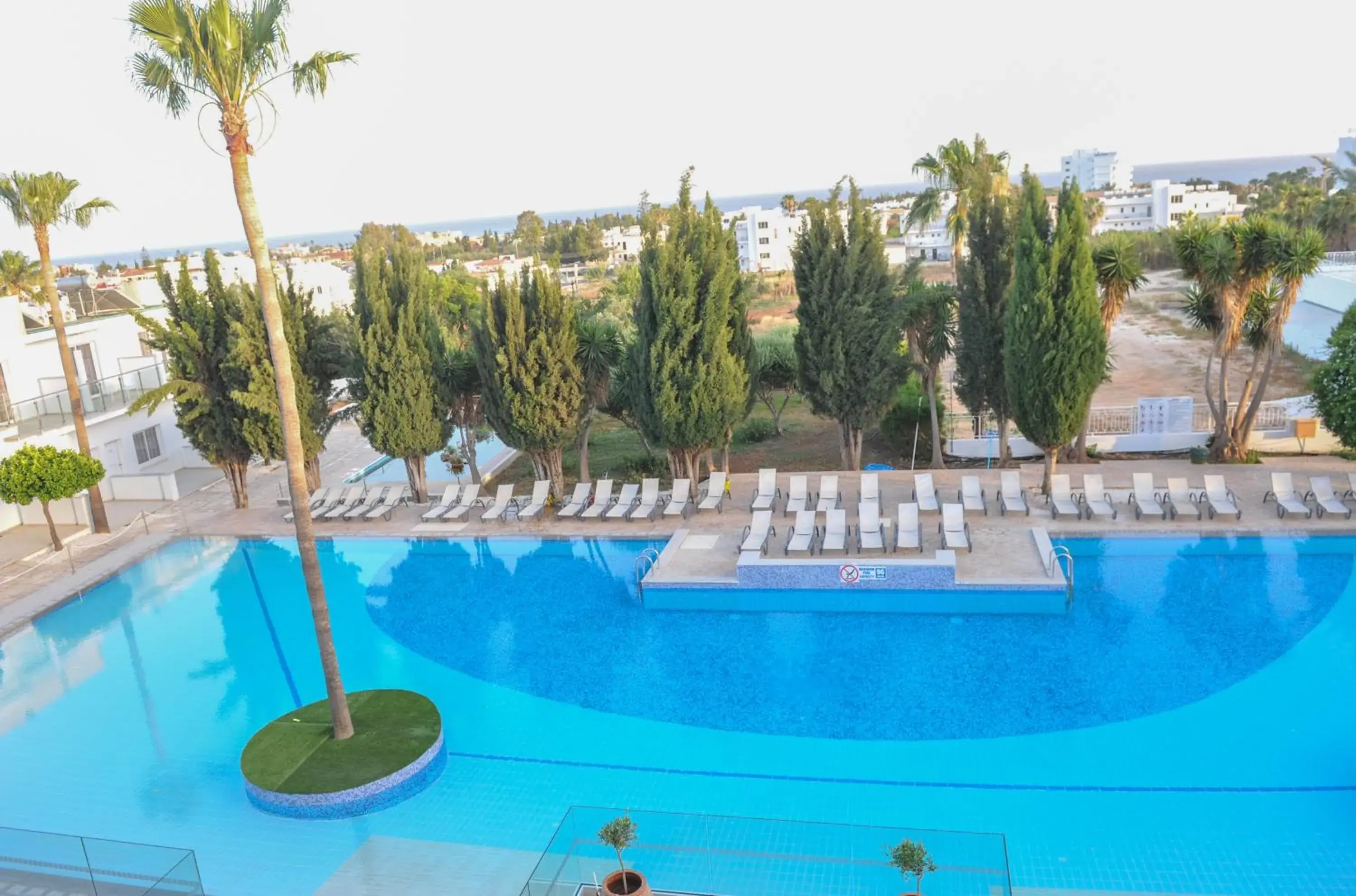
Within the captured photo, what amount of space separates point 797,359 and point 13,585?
15537 mm

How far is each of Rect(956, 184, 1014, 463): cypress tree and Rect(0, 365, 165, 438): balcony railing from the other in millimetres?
17466

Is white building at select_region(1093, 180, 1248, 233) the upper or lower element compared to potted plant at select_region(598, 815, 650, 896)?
upper

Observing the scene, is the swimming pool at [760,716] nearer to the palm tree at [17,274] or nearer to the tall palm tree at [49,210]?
the tall palm tree at [49,210]

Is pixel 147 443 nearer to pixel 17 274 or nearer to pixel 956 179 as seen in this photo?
pixel 17 274

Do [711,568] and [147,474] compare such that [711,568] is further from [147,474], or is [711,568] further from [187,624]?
[147,474]

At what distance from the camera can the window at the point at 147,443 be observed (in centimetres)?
2470

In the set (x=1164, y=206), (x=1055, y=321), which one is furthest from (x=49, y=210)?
(x=1164, y=206)

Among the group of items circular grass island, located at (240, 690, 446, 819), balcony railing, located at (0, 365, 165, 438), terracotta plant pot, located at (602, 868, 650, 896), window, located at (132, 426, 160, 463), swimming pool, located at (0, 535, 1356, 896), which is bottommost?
swimming pool, located at (0, 535, 1356, 896)

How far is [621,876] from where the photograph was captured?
7609 mm

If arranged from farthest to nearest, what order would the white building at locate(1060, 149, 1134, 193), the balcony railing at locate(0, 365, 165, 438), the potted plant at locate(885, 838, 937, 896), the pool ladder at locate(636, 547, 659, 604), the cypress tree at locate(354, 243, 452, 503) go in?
the white building at locate(1060, 149, 1134, 193)
the balcony railing at locate(0, 365, 165, 438)
the cypress tree at locate(354, 243, 452, 503)
the pool ladder at locate(636, 547, 659, 604)
the potted plant at locate(885, 838, 937, 896)

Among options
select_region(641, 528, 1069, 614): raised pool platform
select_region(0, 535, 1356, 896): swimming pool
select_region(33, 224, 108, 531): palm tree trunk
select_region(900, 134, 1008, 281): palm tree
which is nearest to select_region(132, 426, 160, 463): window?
select_region(33, 224, 108, 531): palm tree trunk

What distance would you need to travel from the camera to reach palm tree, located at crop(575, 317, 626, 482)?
19.5 meters

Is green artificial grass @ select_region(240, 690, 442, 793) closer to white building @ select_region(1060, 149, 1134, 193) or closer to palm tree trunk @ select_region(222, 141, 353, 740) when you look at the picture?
palm tree trunk @ select_region(222, 141, 353, 740)

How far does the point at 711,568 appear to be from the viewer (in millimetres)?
15297
